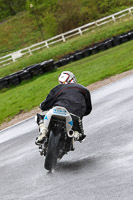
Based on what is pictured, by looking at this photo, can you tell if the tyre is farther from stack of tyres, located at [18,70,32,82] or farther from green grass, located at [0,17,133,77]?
green grass, located at [0,17,133,77]

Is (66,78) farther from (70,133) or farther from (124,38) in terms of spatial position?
(124,38)

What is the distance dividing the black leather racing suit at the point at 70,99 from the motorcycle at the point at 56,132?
308 mm

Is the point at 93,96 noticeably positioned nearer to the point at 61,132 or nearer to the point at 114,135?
the point at 114,135

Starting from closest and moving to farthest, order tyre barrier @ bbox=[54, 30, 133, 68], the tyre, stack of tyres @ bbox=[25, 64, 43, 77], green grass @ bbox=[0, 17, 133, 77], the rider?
the tyre → the rider → stack of tyres @ bbox=[25, 64, 43, 77] → tyre barrier @ bbox=[54, 30, 133, 68] → green grass @ bbox=[0, 17, 133, 77]

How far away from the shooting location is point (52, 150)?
7379 millimetres

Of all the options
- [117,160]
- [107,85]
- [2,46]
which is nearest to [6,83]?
[107,85]

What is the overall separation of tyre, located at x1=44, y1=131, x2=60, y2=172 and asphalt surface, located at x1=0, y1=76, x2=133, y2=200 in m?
0.20

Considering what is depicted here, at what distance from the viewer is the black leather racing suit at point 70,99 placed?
7.93 meters

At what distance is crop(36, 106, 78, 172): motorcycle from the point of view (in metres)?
7.42

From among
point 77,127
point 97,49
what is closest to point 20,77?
point 97,49

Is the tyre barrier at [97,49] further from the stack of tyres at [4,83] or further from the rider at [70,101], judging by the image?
the rider at [70,101]

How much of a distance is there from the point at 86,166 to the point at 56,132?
2.38ft

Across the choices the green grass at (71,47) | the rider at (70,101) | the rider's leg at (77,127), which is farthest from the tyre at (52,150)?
the green grass at (71,47)

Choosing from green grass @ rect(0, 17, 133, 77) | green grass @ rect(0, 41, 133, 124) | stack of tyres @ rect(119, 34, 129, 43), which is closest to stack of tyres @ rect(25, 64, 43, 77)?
green grass @ rect(0, 41, 133, 124)
